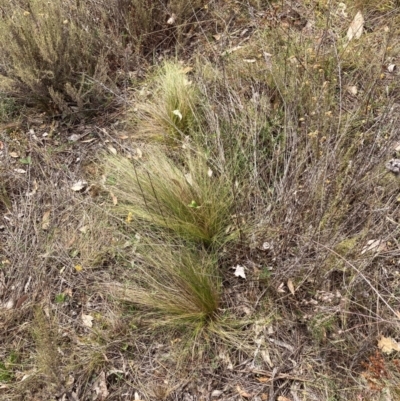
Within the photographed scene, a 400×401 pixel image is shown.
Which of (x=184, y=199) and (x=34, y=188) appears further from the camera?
(x=34, y=188)

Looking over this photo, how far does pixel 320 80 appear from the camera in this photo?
2930 mm

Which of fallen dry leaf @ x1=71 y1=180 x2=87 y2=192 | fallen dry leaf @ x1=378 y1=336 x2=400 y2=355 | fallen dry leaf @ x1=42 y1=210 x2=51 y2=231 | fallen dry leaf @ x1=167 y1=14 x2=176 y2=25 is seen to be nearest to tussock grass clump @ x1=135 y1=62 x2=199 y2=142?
fallen dry leaf @ x1=71 y1=180 x2=87 y2=192

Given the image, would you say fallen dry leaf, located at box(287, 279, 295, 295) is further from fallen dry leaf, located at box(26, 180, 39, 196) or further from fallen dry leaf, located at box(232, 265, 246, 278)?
fallen dry leaf, located at box(26, 180, 39, 196)

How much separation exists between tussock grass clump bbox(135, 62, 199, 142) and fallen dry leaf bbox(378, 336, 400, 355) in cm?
178

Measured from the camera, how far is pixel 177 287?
226 centimetres

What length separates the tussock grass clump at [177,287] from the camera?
222 cm

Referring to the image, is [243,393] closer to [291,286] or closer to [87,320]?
[291,286]

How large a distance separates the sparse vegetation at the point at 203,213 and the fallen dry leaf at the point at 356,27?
0.01 meters

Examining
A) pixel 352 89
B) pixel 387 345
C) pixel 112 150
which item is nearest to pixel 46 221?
pixel 112 150

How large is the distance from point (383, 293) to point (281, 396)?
0.75 m

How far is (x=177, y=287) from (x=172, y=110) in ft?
4.49

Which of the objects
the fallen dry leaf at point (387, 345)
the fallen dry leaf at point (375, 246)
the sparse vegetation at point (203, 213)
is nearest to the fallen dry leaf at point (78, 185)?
the sparse vegetation at point (203, 213)

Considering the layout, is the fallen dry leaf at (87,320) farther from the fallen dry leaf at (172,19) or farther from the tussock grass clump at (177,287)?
the fallen dry leaf at (172,19)

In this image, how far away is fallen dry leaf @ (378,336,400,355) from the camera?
1.90 m
